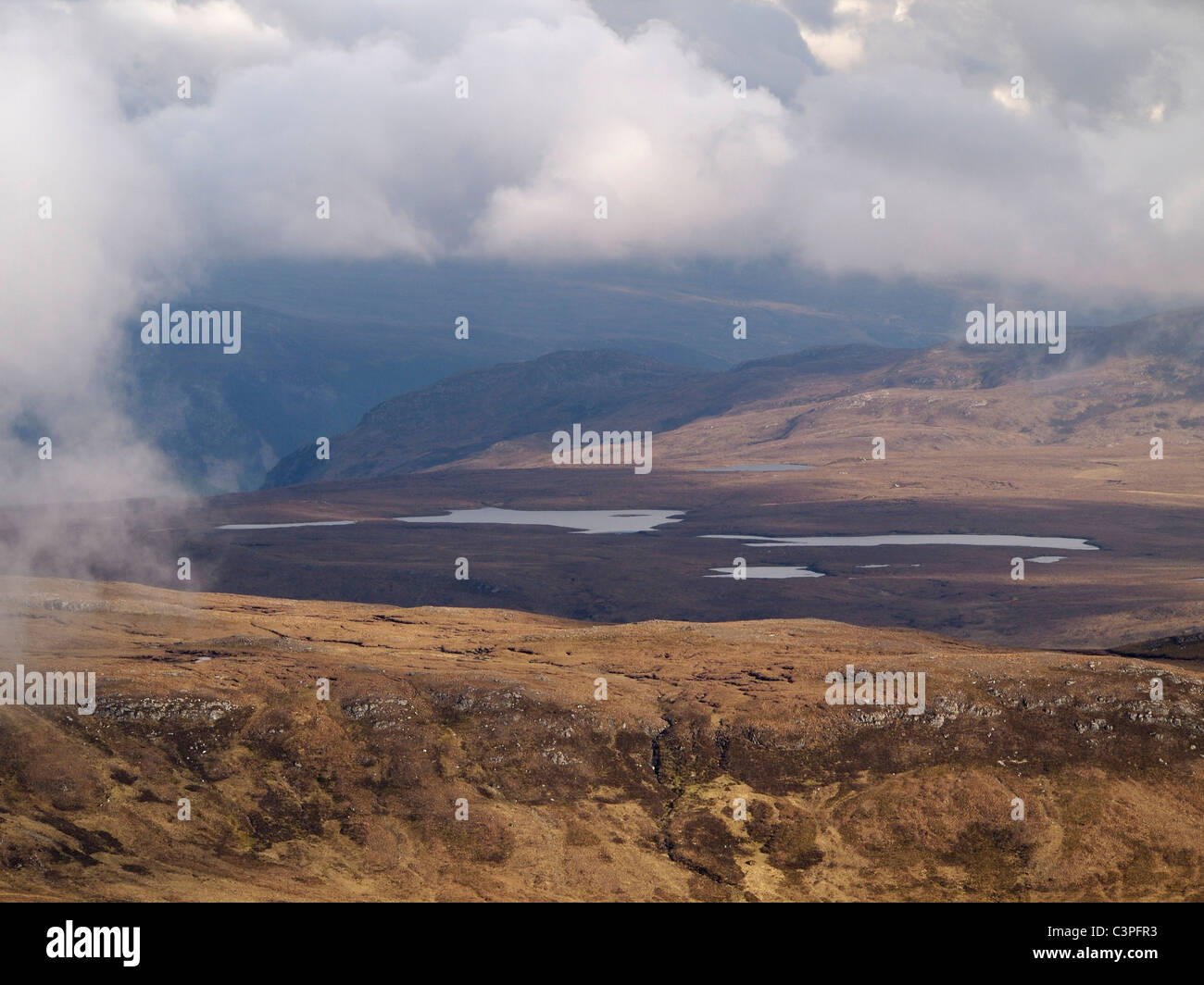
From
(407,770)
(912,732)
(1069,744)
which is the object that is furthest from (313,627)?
(1069,744)

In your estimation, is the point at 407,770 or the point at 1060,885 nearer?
the point at 1060,885

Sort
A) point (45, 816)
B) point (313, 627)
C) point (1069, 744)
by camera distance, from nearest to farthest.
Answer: point (45, 816)
point (1069, 744)
point (313, 627)

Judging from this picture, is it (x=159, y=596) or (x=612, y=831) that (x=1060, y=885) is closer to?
(x=612, y=831)

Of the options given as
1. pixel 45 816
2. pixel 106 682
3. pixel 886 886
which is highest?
pixel 106 682

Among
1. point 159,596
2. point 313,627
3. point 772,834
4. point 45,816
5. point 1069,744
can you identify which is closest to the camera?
point 45,816

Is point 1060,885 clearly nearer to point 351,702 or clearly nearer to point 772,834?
point 772,834

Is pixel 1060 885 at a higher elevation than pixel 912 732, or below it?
below

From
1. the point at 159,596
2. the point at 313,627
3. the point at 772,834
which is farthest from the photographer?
the point at 159,596

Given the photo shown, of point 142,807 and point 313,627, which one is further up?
point 313,627

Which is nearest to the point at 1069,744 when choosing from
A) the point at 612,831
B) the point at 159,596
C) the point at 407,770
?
the point at 612,831
